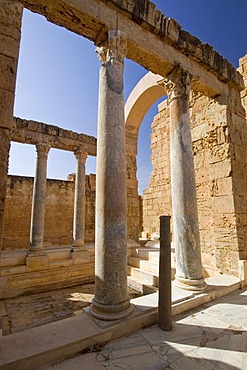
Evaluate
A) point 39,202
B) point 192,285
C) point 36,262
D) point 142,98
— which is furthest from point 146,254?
point 142,98

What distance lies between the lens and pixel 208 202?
5.89 m

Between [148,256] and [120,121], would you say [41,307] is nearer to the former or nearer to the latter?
[148,256]

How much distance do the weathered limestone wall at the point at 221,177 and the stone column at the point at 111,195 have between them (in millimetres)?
3177

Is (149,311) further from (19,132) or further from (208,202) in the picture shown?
(19,132)

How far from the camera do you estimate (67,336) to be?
2406mm

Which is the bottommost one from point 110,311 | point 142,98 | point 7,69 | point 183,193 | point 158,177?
point 110,311

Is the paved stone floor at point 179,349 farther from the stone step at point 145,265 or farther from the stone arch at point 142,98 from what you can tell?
the stone arch at point 142,98

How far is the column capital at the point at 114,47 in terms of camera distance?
3.53 m

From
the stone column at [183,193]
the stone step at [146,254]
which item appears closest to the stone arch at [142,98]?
the stone column at [183,193]

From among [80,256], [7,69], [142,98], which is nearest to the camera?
[7,69]

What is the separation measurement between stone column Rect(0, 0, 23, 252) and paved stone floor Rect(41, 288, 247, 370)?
1741 millimetres

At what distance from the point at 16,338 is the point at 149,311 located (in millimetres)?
1763

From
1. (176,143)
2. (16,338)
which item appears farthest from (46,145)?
(16,338)

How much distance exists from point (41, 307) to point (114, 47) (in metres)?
6.57
